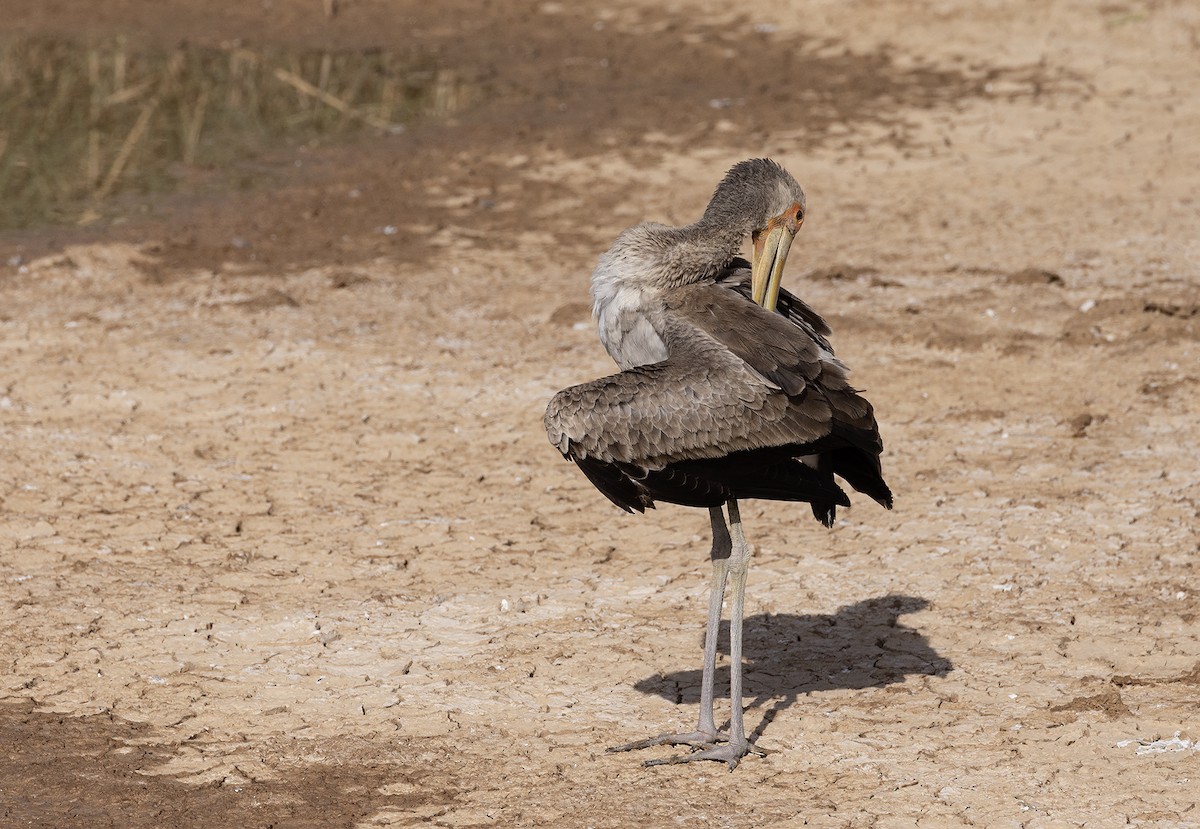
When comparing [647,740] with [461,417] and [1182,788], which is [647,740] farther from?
[461,417]

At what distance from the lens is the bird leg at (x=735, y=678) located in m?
5.11

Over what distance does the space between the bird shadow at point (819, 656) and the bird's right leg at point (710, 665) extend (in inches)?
10.5

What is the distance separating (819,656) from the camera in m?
5.94

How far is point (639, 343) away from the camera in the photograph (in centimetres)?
530

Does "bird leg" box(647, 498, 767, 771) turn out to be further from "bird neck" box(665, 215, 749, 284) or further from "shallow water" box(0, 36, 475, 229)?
"shallow water" box(0, 36, 475, 229)

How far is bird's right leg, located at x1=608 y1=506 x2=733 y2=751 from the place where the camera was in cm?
519

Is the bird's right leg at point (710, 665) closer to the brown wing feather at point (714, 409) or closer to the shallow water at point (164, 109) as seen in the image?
the brown wing feather at point (714, 409)

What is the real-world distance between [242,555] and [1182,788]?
3.85 meters

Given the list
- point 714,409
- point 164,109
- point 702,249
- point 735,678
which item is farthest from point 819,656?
point 164,109

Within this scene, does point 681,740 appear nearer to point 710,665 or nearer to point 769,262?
point 710,665

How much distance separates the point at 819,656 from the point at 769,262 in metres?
1.54

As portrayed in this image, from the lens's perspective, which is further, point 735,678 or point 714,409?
point 735,678

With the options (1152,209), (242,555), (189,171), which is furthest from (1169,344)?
(189,171)

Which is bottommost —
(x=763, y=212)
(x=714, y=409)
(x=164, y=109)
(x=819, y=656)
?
(x=819, y=656)
